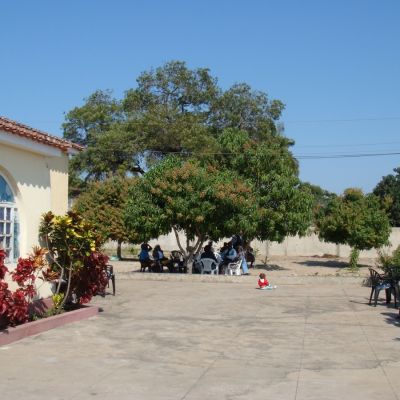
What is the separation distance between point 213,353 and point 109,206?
85.2ft

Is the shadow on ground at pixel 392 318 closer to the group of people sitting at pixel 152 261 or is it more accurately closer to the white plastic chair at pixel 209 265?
the white plastic chair at pixel 209 265

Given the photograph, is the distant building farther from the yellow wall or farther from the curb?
the curb

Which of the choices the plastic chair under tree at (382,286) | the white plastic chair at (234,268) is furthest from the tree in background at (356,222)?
the plastic chair under tree at (382,286)

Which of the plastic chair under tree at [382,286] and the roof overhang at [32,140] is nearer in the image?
the roof overhang at [32,140]

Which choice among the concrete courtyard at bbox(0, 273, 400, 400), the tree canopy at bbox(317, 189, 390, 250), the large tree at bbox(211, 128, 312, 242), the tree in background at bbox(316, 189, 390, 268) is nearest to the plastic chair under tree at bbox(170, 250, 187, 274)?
the large tree at bbox(211, 128, 312, 242)

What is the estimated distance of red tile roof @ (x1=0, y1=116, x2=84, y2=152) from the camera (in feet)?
36.9

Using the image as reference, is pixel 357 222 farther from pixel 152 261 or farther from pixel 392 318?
pixel 392 318

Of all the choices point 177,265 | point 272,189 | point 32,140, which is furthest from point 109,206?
point 32,140

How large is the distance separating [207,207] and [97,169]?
2799 centimetres

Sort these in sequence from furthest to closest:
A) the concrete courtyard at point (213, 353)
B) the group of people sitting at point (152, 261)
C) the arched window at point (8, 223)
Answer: the group of people sitting at point (152, 261) < the arched window at point (8, 223) < the concrete courtyard at point (213, 353)

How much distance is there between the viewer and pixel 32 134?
12016 mm

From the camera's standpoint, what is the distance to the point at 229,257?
969 inches

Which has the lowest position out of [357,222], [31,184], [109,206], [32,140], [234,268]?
[234,268]

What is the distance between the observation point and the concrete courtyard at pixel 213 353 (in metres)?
7.33
